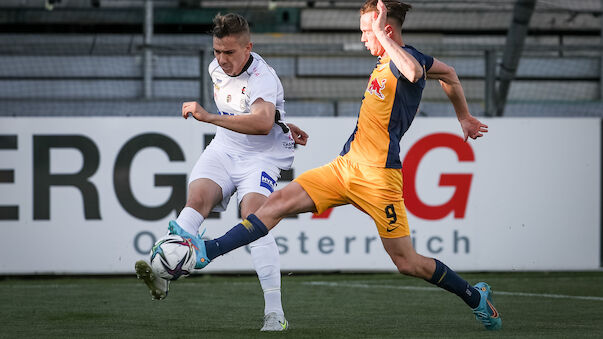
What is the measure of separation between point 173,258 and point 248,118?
3.25 ft

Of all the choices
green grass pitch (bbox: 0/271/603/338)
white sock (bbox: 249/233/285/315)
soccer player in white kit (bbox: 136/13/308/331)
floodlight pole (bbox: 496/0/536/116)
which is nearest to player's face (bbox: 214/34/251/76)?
soccer player in white kit (bbox: 136/13/308/331)

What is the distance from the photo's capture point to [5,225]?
8.83m

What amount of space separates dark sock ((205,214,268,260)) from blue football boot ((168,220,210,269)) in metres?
0.05

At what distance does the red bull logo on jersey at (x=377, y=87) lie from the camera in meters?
5.20

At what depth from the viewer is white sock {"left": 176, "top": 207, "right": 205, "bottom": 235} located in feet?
17.5

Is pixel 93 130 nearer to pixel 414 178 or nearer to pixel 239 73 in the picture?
pixel 414 178

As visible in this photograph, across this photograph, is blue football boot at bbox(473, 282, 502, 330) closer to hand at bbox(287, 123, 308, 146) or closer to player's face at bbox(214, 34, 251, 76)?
hand at bbox(287, 123, 308, 146)

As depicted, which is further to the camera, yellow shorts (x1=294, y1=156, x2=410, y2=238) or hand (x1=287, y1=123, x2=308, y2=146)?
hand (x1=287, y1=123, x2=308, y2=146)

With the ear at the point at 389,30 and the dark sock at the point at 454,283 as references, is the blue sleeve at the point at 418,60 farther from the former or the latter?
the dark sock at the point at 454,283

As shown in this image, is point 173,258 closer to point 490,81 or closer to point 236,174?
point 236,174

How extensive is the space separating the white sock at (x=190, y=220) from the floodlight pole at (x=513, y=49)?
494cm

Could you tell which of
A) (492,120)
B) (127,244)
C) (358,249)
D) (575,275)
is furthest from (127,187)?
(575,275)

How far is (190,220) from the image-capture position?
5.38 meters

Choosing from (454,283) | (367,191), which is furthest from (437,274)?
(367,191)
